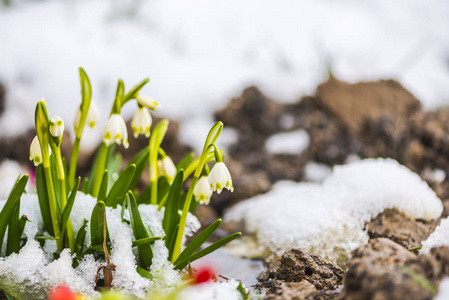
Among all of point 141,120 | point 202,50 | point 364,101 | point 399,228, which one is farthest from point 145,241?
point 202,50

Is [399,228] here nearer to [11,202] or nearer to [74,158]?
[74,158]

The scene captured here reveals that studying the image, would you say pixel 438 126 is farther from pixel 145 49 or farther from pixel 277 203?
pixel 145 49

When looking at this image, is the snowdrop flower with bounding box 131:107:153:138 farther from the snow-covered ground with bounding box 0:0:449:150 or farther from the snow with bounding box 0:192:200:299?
the snow-covered ground with bounding box 0:0:449:150

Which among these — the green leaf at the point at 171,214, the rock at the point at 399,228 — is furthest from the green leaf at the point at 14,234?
the rock at the point at 399,228

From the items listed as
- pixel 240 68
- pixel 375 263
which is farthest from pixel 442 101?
pixel 375 263

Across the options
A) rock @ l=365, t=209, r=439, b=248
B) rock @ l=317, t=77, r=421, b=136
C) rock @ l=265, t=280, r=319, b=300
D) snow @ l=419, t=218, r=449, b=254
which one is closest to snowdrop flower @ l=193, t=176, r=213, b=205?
rock @ l=265, t=280, r=319, b=300

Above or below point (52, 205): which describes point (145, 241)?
below
